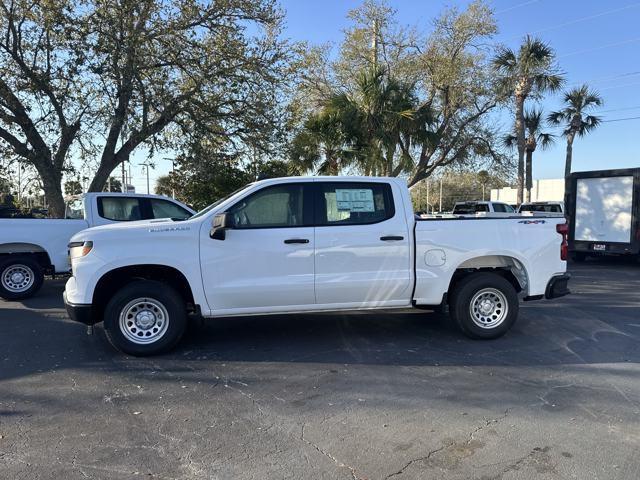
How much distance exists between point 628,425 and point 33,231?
9.02m

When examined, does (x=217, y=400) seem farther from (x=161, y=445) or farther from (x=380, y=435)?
(x=380, y=435)

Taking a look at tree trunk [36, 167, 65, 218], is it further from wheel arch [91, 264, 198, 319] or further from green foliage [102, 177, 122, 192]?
wheel arch [91, 264, 198, 319]

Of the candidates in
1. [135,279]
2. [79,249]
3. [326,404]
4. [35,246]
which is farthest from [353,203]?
[35,246]

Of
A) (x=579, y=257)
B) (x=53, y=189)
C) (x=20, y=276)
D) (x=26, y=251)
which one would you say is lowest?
(x=579, y=257)

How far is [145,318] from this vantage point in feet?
18.5

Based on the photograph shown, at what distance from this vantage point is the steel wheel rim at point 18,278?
903 cm

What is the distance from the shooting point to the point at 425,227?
5992 millimetres

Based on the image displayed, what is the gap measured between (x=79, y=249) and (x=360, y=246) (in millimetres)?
3030

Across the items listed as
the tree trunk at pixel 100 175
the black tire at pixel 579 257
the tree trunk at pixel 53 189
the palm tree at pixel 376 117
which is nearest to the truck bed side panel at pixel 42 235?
the tree trunk at pixel 53 189

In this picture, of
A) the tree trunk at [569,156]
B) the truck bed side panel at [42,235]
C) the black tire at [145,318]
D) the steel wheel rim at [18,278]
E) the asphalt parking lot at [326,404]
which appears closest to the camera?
the asphalt parking lot at [326,404]

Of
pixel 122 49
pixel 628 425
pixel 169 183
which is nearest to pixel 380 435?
pixel 628 425

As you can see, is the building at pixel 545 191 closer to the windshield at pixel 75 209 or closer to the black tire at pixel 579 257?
the black tire at pixel 579 257

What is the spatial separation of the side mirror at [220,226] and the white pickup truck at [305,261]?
0.01 metres

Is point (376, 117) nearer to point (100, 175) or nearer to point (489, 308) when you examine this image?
point (100, 175)
